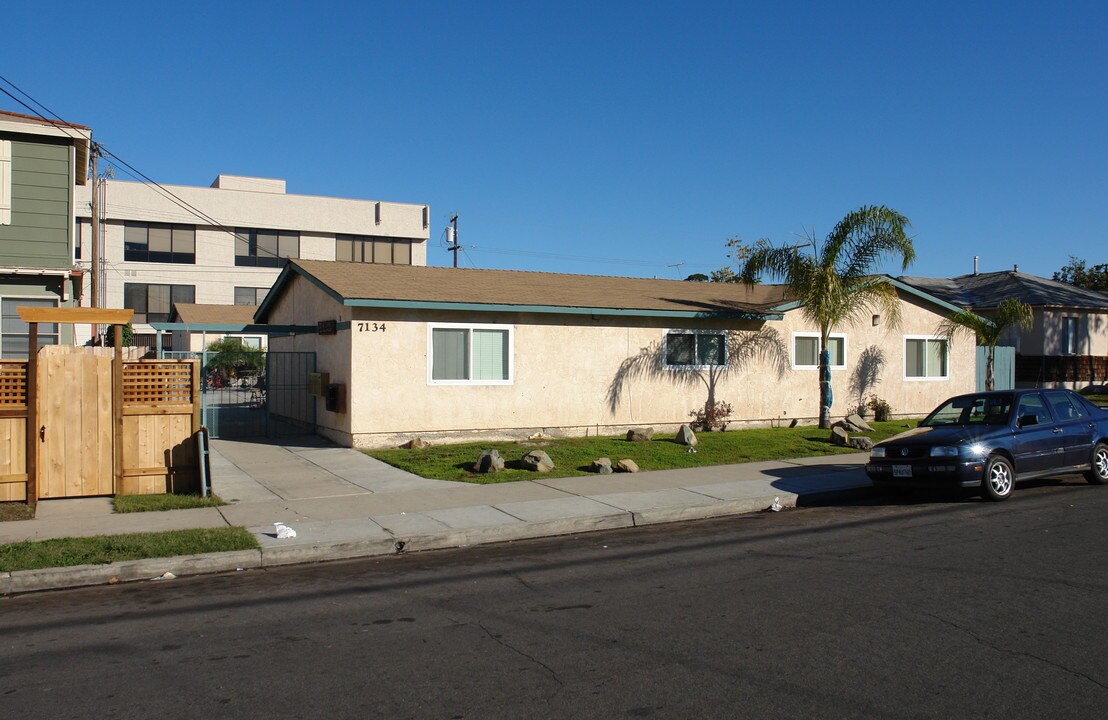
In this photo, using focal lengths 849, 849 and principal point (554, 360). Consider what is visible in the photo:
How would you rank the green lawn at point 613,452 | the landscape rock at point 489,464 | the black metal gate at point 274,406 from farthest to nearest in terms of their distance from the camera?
1. the black metal gate at point 274,406
2. the green lawn at point 613,452
3. the landscape rock at point 489,464

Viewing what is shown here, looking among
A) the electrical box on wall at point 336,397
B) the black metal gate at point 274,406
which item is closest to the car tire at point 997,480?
the electrical box on wall at point 336,397

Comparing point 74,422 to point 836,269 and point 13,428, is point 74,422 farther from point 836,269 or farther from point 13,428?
point 836,269

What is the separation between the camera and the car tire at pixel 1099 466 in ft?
43.2

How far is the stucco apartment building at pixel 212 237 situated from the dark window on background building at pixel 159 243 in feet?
0.17

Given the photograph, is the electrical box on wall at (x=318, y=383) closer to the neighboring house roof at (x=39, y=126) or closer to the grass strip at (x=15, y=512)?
the neighboring house roof at (x=39, y=126)

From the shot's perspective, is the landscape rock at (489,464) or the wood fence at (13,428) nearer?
the wood fence at (13,428)

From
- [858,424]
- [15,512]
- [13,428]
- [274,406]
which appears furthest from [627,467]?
[274,406]

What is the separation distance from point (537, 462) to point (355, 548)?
5.45 m

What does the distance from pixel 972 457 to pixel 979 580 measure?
4608 mm

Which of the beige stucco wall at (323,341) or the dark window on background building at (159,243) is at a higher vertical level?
the dark window on background building at (159,243)

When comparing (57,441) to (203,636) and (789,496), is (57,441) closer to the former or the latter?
(203,636)

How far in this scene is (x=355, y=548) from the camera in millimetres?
9117

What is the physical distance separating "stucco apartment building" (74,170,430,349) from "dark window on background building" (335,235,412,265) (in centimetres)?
6

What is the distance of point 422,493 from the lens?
1213 centimetres
